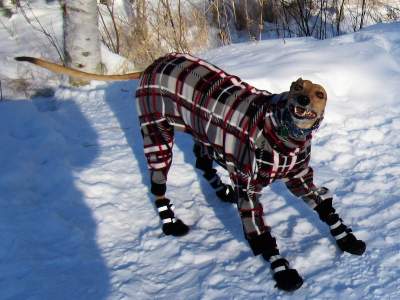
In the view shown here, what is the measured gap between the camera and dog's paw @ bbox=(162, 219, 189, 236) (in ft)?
9.35

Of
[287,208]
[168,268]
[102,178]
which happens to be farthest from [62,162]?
[287,208]

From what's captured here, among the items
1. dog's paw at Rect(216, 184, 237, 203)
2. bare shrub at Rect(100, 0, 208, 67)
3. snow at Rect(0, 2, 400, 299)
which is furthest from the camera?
bare shrub at Rect(100, 0, 208, 67)

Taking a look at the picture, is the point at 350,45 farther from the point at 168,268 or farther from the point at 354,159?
the point at 168,268

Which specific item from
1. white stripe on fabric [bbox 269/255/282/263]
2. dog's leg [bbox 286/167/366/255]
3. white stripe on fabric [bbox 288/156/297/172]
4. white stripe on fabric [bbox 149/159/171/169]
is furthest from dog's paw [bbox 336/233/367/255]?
white stripe on fabric [bbox 149/159/171/169]

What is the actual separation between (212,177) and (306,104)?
1.35 metres

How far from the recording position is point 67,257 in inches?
107

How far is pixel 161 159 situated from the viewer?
285 centimetres

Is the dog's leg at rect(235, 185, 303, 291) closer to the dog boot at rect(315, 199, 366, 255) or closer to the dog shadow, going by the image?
the dog boot at rect(315, 199, 366, 255)

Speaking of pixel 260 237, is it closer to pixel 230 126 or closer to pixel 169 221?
pixel 230 126

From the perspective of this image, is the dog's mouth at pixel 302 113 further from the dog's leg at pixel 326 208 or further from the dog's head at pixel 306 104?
the dog's leg at pixel 326 208

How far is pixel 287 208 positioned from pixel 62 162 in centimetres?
166

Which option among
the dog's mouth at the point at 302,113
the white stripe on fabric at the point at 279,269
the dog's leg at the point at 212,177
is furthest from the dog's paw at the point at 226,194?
the dog's mouth at the point at 302,113

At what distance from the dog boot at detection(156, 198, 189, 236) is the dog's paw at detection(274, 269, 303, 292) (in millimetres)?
698

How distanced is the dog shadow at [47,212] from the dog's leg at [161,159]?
0.43 m
